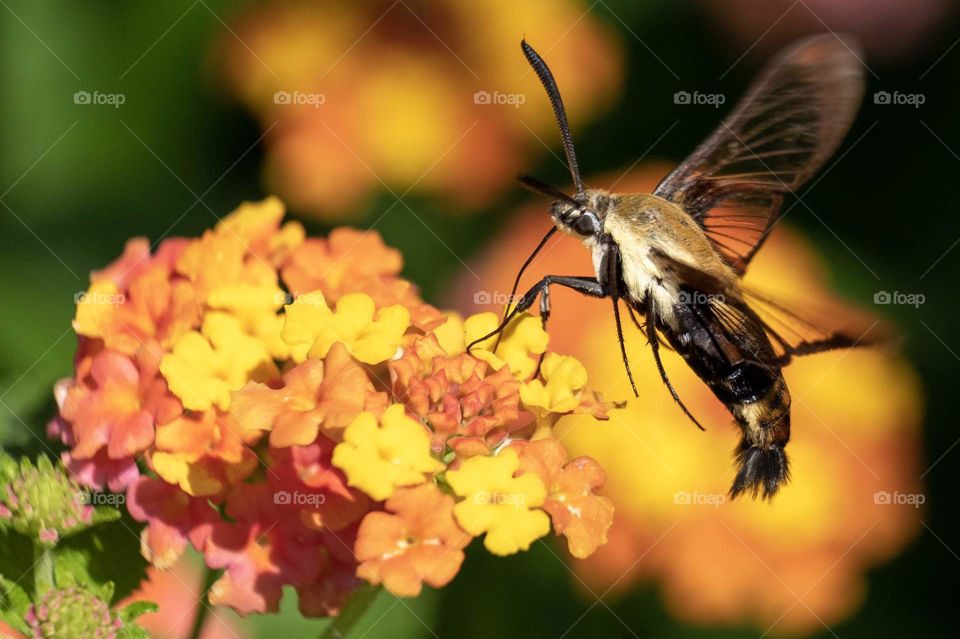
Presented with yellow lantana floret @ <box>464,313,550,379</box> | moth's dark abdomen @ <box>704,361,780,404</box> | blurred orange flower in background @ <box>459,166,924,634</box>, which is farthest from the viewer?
blurred orange flower in background @ <box>459,166,924,634</box>

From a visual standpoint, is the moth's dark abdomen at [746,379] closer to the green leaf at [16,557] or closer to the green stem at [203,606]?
the green stem at [203,606]

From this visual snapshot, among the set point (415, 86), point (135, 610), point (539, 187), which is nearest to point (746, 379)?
point (539, 187)

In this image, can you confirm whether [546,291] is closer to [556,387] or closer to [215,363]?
[556,387]

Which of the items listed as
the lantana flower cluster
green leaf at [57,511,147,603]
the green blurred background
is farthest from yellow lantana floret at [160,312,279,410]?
the green blurred background

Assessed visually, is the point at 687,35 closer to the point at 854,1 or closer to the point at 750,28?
the point at 750,28

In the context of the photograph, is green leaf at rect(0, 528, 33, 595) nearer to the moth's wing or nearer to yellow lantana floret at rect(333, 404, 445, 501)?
yellow lantana floret at rect(333, 404, 445, 501)

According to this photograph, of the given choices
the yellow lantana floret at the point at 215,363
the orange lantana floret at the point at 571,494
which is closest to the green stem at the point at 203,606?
the yellow lantana floret at the point at 215,363

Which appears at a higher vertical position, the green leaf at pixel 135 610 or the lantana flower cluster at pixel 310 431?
the lantana flower cluster at pixel 310 431
